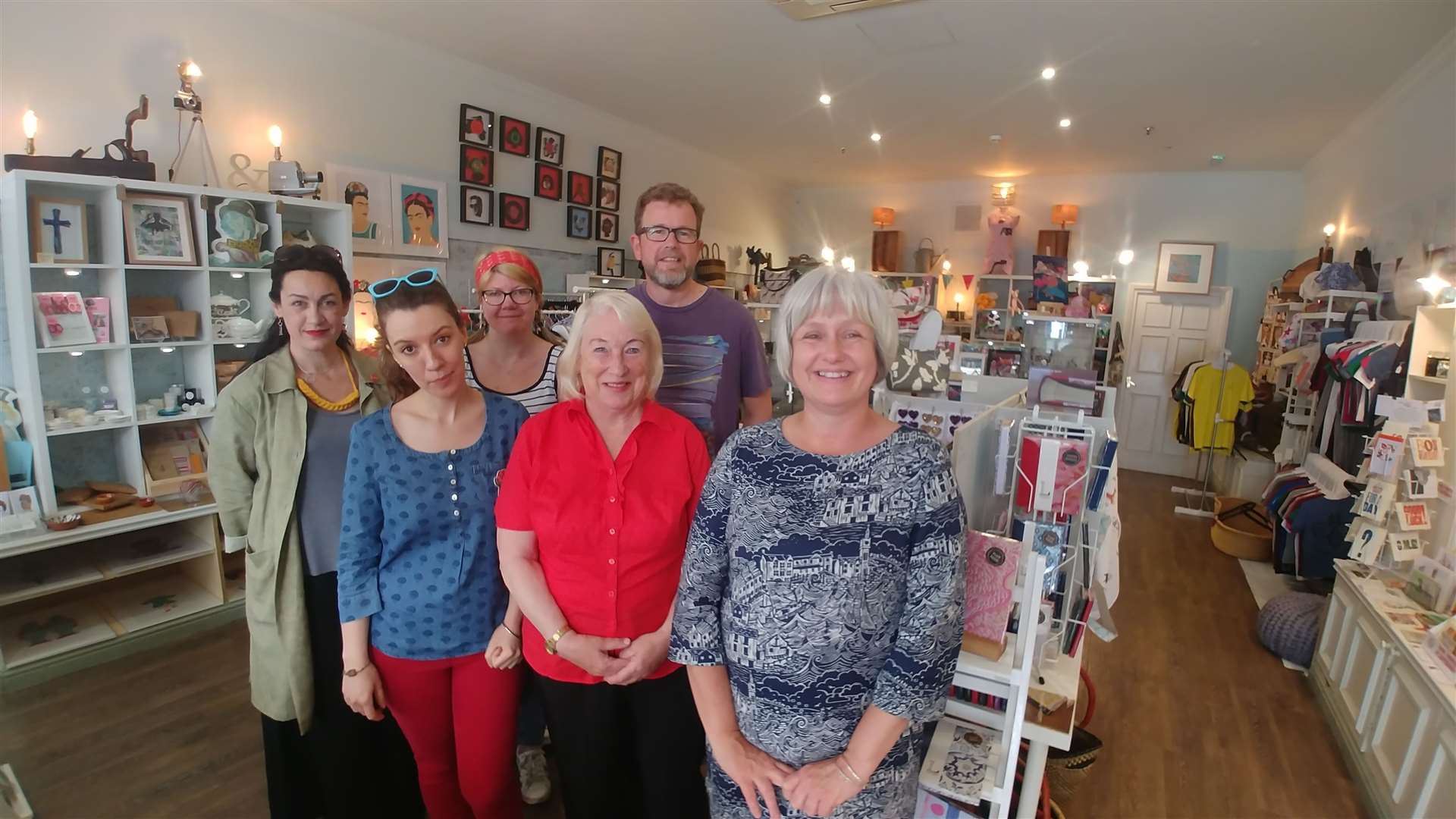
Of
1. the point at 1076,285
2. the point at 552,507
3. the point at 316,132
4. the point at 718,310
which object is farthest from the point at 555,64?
the point at 1076,285

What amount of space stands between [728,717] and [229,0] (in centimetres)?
413

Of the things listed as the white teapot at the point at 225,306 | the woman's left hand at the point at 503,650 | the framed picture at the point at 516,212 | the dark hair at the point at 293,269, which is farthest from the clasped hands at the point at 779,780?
the framed picture at the point at 516,212

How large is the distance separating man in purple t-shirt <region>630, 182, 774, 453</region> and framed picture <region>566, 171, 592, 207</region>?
3.79 meters

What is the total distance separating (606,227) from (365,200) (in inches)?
82.1

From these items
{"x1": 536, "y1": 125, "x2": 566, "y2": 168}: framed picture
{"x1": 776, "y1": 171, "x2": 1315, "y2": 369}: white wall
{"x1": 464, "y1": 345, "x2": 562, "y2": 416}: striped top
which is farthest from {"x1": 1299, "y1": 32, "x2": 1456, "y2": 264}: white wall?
{"x1": 536, "y1": 125, "x2": 566, "y2": 168}: framed picture

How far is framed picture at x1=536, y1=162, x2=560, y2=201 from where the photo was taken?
508 cm

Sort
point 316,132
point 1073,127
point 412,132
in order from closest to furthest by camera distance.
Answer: point 316,132 → point 412,132 → point 1073,127

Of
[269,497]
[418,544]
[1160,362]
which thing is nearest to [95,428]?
[269,497]

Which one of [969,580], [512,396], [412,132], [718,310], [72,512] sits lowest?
[72,512]

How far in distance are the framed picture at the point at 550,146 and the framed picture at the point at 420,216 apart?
2.94 ft

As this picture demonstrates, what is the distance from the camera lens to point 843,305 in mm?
1159

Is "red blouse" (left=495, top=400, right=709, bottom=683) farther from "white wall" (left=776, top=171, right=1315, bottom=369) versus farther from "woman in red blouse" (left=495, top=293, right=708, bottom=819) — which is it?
"white wall" (left=776, top=171, right=1315, bottom=369)

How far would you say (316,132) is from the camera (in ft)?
12.4

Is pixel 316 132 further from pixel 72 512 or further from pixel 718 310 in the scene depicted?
pixel 718 310
